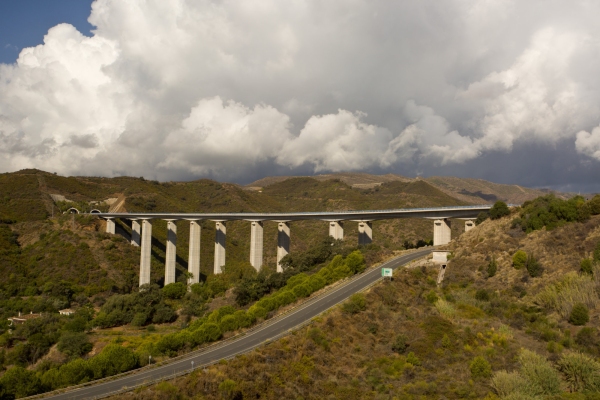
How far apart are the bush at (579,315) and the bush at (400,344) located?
14392mm

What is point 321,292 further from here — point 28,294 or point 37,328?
point 28,294

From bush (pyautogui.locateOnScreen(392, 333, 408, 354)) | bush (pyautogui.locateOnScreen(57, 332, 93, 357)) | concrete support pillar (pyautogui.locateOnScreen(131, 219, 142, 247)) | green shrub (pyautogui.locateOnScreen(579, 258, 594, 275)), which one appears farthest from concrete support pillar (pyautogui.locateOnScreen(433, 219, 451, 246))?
concrete support pillar (pyautogui.locateOnScreen(131, 219, 142, 247))

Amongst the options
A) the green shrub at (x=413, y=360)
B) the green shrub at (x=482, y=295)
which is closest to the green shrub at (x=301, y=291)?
the green shrub at (x=482, y=295)

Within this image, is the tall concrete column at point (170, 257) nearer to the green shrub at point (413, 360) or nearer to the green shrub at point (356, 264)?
the green shrub at point (356, 264)

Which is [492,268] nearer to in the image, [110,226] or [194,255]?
[194,255]

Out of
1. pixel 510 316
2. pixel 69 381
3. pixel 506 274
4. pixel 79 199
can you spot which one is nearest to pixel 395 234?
pixel 506 274

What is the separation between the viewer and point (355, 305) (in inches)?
1682

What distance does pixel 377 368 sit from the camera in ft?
108

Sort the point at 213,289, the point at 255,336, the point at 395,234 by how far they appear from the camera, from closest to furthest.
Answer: the point at 255,336 → the point at 213,289 → the point at 395,234

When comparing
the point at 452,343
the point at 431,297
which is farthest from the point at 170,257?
the point at 452,343

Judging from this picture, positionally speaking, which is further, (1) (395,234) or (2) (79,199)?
(2) (79,199)

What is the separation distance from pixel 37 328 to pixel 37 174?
11350cm

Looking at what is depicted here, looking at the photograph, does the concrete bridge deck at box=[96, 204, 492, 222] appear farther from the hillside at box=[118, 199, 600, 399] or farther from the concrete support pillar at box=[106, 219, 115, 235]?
the hillside at box=[118, 199, 600, 399]

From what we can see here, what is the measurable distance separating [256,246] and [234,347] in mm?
51876
